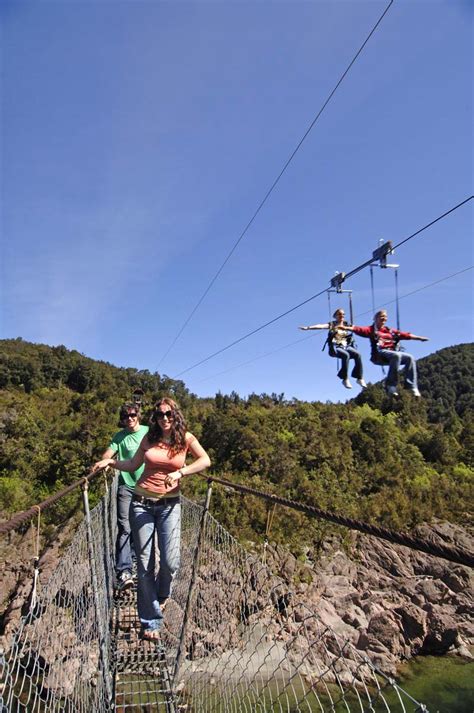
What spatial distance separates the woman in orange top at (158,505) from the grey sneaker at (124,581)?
1.16 meters

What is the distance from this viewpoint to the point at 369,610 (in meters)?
10.6

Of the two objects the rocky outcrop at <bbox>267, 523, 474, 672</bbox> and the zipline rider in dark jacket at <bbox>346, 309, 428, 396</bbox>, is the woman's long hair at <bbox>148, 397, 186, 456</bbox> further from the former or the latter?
the rocky outcrop at <bbox>267, 523, 474, 672</bbox>

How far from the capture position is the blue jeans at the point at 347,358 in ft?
19.1

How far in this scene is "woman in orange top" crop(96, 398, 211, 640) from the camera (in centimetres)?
284

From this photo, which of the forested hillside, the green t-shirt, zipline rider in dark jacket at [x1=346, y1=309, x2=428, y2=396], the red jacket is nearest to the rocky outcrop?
the forested hillside

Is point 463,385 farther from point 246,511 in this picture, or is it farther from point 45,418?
point 45,418

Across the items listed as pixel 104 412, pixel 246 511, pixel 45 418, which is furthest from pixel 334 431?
pixel 45 418

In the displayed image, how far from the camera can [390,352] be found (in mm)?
5184

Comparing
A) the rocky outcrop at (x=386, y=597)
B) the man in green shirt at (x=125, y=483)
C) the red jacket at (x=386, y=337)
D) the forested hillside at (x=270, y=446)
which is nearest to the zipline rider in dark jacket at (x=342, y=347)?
the red jacket at (x=386, y=337)

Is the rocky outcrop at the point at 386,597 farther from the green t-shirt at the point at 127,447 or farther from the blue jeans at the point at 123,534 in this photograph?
the green t-shirt at the point at 127,447

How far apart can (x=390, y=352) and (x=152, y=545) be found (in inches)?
135

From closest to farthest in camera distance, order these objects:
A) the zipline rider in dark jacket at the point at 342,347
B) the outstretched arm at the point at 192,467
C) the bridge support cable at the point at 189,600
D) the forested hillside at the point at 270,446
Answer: the outstretched arm at the point at 192,467
the bridge support cable at the point at 189,600
the zipline rider in dark jacket at the point at 342,347
the forested hillside at the point at 270,446

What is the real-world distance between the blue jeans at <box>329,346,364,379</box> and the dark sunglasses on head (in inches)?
134

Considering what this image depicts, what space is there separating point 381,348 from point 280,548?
7.55 metres
